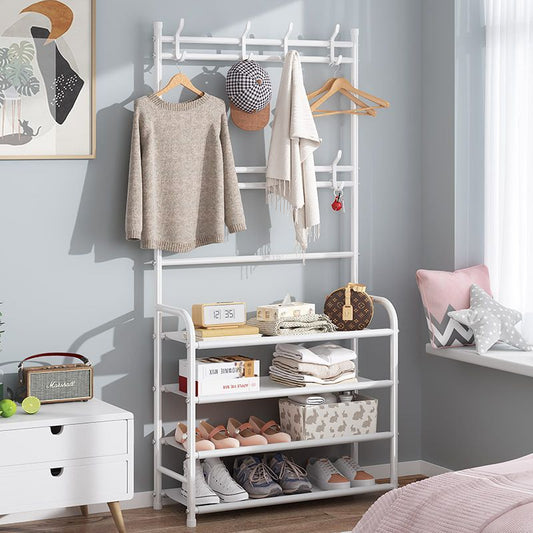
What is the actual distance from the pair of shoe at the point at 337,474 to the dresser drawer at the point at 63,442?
909 mm

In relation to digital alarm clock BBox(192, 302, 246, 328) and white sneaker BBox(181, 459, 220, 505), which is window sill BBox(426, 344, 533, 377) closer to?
digital alarm clock BBox(192, 302, 246, 328)

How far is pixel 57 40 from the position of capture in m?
3.56

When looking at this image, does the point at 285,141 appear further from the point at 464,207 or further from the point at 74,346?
the point at 74,346

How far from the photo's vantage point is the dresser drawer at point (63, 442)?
312cm

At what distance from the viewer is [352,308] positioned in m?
3.83

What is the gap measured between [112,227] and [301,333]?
2.81ft

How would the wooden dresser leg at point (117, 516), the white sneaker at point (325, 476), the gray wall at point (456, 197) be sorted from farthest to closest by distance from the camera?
the gray wall at point (456, 197)
the white sneaker at point (325, 476)
the wooden dresser leg at point (117, 516)

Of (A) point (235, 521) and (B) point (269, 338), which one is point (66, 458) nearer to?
(A) point (235, 521)

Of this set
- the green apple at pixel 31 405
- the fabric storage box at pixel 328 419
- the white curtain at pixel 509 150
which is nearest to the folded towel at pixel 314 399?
the fabric storage box at pixel 328 419

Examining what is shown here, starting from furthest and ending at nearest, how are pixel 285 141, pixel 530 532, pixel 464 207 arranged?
pixel 464 207
pixel 285 141
pixel 530 532

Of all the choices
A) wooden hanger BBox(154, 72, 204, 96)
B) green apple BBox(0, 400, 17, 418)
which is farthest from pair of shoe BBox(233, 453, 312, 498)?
wooden hanger BBox(154, 72, 204, 96)

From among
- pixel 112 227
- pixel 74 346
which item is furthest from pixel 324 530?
pixel 112 227

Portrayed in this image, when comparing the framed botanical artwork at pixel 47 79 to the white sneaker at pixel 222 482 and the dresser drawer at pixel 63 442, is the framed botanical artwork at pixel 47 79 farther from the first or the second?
the white sneaker at pixel 222 482

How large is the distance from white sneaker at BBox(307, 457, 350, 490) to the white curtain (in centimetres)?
101
